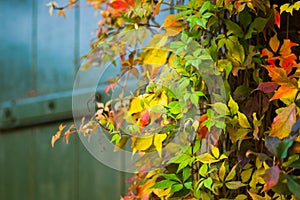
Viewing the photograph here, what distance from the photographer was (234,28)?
1.46m

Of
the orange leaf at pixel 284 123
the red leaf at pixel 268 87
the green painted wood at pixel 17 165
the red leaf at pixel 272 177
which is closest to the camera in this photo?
the red leaf at pixel 272 177

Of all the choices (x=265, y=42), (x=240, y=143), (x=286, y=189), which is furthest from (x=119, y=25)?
(x=286, y=189)

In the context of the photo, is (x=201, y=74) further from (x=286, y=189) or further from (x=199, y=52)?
(x=286, y=189)

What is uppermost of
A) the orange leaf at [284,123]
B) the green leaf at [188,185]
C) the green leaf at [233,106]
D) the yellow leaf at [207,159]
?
the orange leaf at [284,123]

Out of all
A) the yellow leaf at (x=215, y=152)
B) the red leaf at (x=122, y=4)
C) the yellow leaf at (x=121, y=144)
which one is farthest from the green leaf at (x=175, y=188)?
the red leaf at (x=122, y=4)

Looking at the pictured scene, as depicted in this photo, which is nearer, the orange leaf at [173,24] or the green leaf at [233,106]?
the green leaf at [233,106]

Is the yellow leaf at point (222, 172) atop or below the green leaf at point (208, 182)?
atop

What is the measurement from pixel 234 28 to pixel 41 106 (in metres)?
1.50

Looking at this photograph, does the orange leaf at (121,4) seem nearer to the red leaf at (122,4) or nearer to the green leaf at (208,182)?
the red leaf at (122,4)

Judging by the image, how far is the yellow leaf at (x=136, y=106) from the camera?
153cm

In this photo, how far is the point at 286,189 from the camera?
3.60ft

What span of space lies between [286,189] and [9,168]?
210cm

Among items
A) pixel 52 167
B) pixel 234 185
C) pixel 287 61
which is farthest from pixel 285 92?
pixel 52 167

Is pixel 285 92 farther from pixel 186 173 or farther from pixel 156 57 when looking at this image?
pixel 156 57
